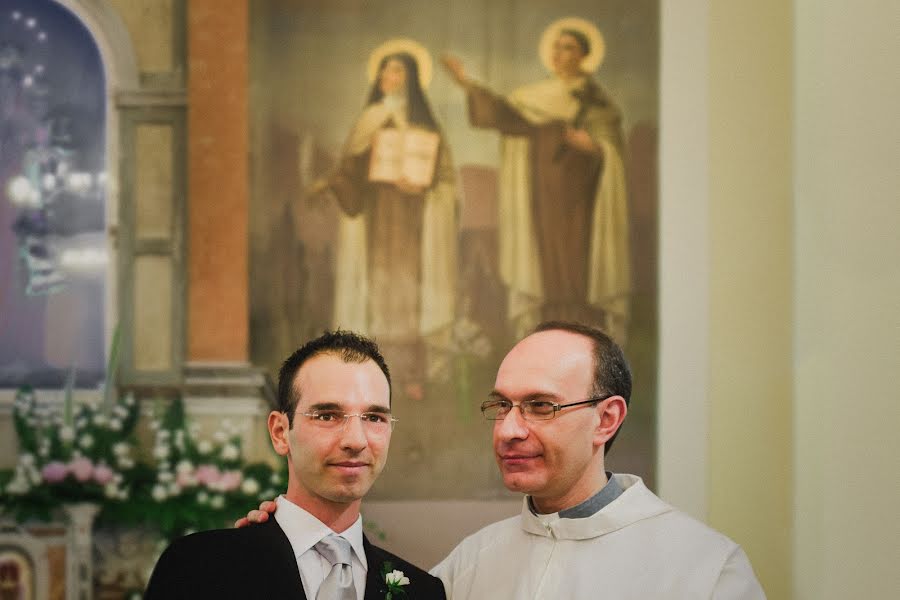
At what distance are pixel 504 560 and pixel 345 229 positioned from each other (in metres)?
2.90

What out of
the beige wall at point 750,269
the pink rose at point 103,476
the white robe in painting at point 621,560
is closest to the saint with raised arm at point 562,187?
the beige wall at point 750,269

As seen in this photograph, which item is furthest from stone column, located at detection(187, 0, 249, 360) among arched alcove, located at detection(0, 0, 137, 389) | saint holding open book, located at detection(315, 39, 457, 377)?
saint holding open book, located at detection(315, 39, 457, 377)

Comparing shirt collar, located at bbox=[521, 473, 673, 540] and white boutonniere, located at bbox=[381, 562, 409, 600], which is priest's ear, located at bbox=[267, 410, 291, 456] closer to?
white boutonniere, located at bbox=[381, 562, 409, 600]

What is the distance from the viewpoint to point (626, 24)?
20.0ft

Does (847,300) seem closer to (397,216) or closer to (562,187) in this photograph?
(562,187)

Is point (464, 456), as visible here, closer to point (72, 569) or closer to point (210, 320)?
point (210, 320)

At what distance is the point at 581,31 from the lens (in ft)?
20.1

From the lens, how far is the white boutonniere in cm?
283

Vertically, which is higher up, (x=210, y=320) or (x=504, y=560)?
(x=210, y=320)

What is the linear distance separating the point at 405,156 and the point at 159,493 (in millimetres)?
2258

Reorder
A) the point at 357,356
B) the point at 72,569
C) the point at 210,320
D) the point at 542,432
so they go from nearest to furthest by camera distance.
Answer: the point at 357,356, the point at 542,432, the point at 72,569, the point at 210,320

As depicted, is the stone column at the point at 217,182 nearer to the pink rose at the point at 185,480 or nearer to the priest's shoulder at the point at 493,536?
the pink rose at the point at 185,480

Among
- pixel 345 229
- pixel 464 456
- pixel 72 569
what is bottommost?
pixel 72 569

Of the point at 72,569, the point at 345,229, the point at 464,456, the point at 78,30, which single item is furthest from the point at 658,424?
the point at 78,30
